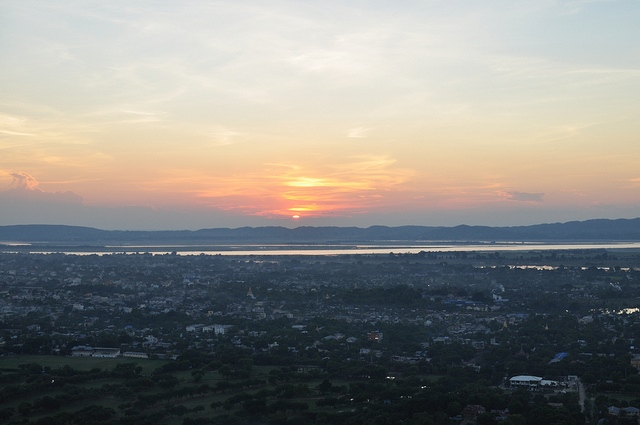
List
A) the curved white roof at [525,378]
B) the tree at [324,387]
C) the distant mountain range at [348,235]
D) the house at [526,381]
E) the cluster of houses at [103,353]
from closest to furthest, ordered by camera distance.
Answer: the tree at [324,387] < the house at [526,381] < the curved white roof at [525,378] < the cluster of houses at [103,353] < the distant mountain range at [348,235]

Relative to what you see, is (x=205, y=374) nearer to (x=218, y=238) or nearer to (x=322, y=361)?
(x=322, y=361)

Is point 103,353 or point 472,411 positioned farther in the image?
point 103,353

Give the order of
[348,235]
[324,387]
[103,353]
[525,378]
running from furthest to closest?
1. [348,235]
2. [103,353]
3. [525,378]
4. [324,387]

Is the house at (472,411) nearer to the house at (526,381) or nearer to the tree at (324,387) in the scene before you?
the house at (526,381)

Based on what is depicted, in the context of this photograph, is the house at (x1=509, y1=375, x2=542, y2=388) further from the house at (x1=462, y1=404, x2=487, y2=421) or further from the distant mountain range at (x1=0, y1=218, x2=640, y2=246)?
the distant mountain range at (x1=0, y1=218, x2=640, y2=246)

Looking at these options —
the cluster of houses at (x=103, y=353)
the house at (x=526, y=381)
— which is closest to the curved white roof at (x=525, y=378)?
the house at (x=526, y=381)

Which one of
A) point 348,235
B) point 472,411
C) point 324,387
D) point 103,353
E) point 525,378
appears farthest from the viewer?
point 348,235

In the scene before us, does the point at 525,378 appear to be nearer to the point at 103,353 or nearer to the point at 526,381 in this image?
the point at 526,381

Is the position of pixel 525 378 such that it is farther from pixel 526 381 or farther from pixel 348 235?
pixel 348 235

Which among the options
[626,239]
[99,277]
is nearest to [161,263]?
[99,277]

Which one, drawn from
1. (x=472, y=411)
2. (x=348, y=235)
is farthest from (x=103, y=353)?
(x=348, y=235)

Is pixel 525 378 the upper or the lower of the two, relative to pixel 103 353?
upper
